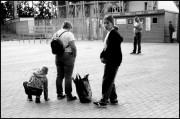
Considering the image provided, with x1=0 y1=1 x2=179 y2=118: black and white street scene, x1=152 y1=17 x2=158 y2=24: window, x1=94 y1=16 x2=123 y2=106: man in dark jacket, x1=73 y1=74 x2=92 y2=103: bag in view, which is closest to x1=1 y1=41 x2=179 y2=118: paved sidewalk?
x1=0 y1=1 x2=179 y2=118: black and white street scene

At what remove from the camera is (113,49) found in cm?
481

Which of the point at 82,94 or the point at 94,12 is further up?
the point at 94,12

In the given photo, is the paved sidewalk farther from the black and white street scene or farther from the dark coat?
the dark coat

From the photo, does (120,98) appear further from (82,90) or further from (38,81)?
(38,81)

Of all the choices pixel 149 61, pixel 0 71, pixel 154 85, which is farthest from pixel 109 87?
pixel 149 61

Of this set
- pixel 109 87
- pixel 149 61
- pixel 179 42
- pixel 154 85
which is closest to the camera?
pixel 109 87

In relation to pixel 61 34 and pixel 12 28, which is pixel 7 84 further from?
pixel 12 28

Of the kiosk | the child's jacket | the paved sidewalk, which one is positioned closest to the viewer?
the paved sidewalk

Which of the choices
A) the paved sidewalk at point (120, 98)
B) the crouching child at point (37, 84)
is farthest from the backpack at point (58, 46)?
the paved sidewalk at point (120, 98)

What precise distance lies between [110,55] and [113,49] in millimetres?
122

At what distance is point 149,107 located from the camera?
16.7 feet

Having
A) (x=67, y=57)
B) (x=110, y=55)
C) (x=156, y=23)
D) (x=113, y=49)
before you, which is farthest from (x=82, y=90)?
(x=156, y=23)

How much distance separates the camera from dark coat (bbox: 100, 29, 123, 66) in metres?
4.78

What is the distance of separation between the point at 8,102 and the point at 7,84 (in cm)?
185
